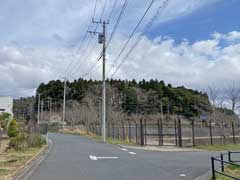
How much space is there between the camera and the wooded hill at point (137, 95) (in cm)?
7661

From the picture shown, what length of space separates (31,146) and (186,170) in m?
13.2

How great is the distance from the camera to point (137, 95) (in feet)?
278

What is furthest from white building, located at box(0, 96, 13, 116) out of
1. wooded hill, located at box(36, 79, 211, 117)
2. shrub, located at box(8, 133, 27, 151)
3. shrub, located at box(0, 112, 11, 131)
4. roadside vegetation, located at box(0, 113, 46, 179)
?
shrub, located at box(8, 133, 27, 151)

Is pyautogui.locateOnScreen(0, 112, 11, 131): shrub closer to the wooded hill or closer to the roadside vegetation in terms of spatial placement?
the roadside vegetation

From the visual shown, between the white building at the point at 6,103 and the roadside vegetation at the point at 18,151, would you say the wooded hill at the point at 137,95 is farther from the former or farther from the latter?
the roadside vegetation at the point at 18,151

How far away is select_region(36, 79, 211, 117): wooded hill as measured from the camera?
251 ft

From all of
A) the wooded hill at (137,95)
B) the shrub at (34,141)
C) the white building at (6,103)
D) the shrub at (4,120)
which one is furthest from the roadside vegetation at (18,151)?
the wooded hill at (137,95)

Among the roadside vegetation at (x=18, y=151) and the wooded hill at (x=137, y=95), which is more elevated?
the wooded hill at (x=137, y=95)

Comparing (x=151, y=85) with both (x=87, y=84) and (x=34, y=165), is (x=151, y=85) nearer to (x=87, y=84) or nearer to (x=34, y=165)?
(x=87, y=84)

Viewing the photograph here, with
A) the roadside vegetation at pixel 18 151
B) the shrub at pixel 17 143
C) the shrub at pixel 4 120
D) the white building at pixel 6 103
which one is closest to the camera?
the roadside vegetation at pixel 18 151

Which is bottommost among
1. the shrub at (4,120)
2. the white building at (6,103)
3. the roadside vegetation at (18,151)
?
the roadside vegetation at (18,151)

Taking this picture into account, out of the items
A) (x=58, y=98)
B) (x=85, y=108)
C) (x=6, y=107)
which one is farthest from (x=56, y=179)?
(x=58, y=98)

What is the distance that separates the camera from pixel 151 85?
91875 mm

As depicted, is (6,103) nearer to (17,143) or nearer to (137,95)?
(137,95)
